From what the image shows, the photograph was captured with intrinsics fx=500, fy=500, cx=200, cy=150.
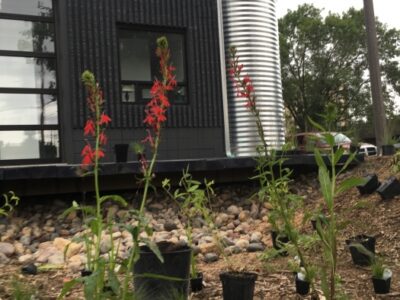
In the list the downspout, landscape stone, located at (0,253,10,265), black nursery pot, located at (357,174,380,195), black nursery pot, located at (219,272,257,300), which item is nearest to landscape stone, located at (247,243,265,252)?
black nursery pot, located at (357,174,380,195)

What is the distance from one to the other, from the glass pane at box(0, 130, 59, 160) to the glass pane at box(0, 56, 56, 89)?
2.60 ft

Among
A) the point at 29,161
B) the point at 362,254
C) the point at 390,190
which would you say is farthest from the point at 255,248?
the point at 29,161

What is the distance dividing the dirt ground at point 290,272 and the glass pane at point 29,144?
12.6 feet

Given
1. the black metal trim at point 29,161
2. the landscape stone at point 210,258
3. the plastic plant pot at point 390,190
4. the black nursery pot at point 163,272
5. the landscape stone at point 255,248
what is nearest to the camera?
the black nursery pot at point 163,272

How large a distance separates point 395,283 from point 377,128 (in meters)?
8.83

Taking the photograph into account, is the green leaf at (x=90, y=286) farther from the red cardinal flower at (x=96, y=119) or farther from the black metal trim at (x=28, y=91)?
the black metal trim at (x=28, y=91)

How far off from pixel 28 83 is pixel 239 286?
652cm

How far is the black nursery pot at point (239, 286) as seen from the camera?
287 centimetres

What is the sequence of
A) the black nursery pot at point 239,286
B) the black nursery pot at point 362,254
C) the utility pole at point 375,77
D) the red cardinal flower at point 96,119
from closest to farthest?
the red cardinal flower at point 96,119, the black nursery pot at point 239,286, the black nursery pot at point 362,254, the utility pole at point 375,77

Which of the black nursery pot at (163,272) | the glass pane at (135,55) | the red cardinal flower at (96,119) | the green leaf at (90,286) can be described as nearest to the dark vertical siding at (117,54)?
the glass pane at (135,55)

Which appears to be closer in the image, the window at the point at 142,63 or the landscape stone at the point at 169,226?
the landscape stone at the point at 169,226

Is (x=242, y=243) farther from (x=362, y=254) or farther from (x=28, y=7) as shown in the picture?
(x=28, y=7)

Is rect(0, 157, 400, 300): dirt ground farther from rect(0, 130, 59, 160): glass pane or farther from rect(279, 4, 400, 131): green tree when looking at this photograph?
rect(279, 4, 400, 131): green tree

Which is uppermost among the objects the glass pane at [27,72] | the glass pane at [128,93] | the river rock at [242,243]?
the glass pane at [27,72]
